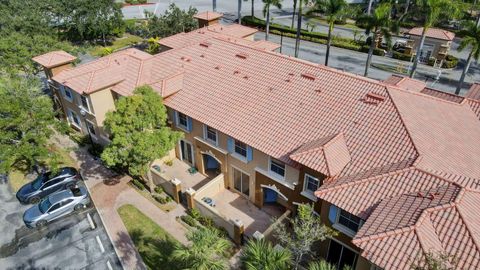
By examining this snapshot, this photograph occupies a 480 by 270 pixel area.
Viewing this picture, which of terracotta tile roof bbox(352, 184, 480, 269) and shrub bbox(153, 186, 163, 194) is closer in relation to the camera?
terracotta tile roof bbox(352, 184, 480, 269)

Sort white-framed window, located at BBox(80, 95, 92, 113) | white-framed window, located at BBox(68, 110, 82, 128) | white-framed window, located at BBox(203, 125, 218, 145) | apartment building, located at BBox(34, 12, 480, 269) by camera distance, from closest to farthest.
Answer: apartment building, located at BBox(34, 12, 480, 269)
white-framed window, located at BBox(203, 125, 218, 145)
white-framed window, located at BBox(80, 95, 92, 113)
white-framed window, located at BBox(68, 110, 82, 128)

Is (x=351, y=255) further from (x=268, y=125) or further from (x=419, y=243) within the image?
(x=268, y=125)

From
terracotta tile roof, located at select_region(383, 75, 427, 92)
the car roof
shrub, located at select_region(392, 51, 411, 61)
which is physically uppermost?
terracotta tile roof, located at select_region(383, 75, 427, 92)

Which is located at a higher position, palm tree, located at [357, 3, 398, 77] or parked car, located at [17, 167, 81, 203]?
palm tree, located at [357, 3, 398, 77]

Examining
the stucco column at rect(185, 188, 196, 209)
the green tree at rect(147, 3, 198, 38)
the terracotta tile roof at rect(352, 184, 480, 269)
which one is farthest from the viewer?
the green tree at rect(147, 3, 198, 38)

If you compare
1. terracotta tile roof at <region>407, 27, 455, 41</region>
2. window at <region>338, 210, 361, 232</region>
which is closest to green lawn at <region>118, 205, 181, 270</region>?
window at <region>338, 210, 361, 232</region>

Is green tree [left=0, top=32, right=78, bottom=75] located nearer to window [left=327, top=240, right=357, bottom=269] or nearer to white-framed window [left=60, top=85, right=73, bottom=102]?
white-framed window [left=60, top=85, right=73, bottom=102]

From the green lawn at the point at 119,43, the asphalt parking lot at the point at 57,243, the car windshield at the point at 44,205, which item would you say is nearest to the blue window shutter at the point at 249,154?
the asphalt parking lot at the point at 57,243
